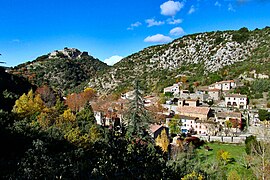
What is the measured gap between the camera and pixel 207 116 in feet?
136

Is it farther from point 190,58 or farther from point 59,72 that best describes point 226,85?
point 59,72

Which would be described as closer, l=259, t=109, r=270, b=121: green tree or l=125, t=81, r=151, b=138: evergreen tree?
l=125, t=81, r=151, b=138: evergreen tree

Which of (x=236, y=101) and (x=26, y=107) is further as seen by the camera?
(x=236, y=101)

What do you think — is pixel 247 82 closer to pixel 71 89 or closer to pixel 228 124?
pixel 228 124

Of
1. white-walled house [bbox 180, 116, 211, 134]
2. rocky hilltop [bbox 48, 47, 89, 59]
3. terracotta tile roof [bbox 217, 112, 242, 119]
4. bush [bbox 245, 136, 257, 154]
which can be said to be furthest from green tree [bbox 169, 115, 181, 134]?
rocky hilltop [bbox 48, 47, 89, 59]

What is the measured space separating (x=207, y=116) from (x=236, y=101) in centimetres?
837

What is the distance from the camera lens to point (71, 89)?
8025 centimetres

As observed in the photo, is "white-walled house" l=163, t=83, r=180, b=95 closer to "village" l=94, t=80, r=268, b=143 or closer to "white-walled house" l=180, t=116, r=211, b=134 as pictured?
"village" l=94, t=80, r=268, b=143

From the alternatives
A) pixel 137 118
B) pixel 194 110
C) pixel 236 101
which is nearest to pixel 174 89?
pixel 194 110

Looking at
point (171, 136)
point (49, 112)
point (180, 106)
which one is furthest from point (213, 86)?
point (49, 112)

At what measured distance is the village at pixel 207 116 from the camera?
3712cm

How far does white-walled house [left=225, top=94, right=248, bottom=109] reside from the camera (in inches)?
1756

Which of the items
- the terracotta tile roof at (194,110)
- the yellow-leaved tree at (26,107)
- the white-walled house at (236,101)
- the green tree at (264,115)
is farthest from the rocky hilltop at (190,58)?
the yellow-leaved tree at (26,107)

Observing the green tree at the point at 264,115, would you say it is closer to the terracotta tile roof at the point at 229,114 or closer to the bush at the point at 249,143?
the terracotta tile roof at the point at 229,114
